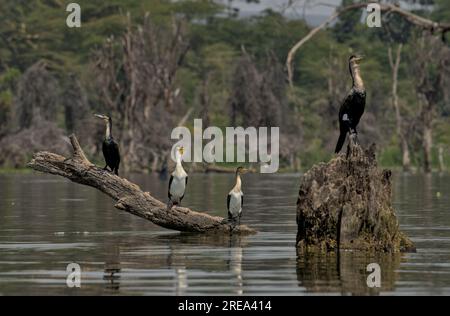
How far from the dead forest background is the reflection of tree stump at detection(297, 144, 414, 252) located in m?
59.0

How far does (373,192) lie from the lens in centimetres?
2131

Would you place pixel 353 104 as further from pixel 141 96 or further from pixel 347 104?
pixel 141 96

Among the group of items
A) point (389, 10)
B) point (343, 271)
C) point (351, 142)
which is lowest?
point (343, 271)

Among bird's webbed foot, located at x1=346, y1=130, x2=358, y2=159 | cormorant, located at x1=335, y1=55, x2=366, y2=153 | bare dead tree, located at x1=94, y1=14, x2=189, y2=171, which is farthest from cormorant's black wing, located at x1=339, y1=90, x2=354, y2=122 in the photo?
bare dead tree, located at x1=94, y1=14, x2=189, y2=171

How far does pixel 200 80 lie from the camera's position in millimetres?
127188

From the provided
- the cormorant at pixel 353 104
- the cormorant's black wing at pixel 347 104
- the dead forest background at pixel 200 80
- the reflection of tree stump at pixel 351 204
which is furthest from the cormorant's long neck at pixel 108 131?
the dead forest background at pixel 200 80

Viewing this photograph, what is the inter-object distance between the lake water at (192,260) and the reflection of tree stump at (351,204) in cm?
51

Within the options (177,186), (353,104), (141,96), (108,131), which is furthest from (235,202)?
(141,96)

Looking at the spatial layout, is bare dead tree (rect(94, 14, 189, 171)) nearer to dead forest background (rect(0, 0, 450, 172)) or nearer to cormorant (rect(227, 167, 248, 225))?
dead forest background (rect(0, 0, 450, 172))

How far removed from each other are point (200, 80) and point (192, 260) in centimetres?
10716

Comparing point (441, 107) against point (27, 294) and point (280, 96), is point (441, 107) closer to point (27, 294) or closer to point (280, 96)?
point (280, 96)

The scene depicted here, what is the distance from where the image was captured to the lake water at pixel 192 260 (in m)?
16.5

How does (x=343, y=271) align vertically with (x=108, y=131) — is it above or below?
below
